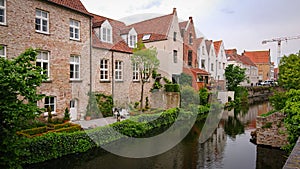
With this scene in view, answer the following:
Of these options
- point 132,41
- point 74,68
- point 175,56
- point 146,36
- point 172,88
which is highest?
point 146,36

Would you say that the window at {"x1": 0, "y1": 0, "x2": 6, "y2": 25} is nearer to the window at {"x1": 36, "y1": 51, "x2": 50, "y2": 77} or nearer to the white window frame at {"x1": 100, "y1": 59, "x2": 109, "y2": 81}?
the window at {"x1": 36, "y1": 51, "x2": 50, "y2": 77}

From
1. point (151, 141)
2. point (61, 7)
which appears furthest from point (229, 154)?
point (61, 7)

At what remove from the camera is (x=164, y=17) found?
28219 millimetres

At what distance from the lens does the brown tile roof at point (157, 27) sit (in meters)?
26.5

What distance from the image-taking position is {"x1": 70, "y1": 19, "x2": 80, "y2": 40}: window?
50.1ft

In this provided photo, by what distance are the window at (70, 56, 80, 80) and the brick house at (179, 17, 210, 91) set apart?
1576cm

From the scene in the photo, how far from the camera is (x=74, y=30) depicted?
1540 centimetres

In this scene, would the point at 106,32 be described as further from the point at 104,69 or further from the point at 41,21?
the point at 41,21

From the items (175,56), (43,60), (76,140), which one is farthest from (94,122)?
(175,56)

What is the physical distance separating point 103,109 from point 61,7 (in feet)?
24.3

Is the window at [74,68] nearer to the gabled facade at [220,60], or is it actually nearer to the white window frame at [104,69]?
the white window frame at [104,69]

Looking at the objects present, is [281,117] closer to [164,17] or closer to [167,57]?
[167,57]

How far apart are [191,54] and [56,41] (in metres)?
21.3

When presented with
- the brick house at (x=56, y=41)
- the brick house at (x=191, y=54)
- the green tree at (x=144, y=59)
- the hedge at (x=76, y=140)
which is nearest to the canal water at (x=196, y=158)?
the hedge at (x=76, y=140)
